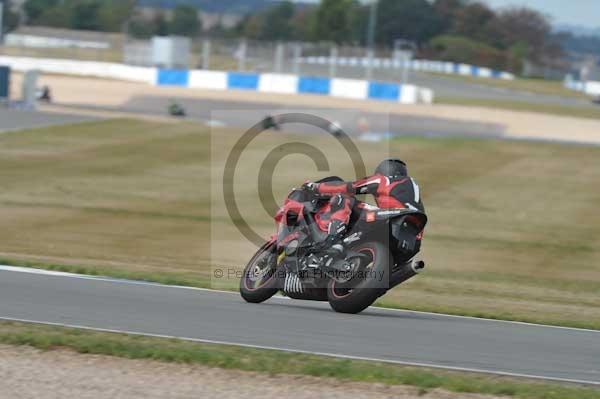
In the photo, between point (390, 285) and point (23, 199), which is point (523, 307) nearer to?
point (390, 285)

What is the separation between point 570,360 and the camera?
8234 millimetres

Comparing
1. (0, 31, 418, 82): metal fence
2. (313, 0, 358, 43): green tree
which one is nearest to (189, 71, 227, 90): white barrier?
(0, 31, 418, 82): metal fence

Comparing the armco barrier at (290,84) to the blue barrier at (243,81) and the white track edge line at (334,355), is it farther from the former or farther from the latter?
the white track edge line at (334,355)

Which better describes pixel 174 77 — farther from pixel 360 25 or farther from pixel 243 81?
pixel 360 25

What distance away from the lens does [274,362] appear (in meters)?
7.44

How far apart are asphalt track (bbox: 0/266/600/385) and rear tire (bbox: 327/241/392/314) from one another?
5.6 inches

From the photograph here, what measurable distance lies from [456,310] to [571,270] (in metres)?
6.25

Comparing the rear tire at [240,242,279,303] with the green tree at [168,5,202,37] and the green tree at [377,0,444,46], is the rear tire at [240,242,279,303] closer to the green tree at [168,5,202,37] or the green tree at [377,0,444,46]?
the green tree at [377,0,444,46]

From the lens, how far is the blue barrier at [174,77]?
5384 centimetres

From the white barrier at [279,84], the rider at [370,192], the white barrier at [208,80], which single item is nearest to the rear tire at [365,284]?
the rider at [370,192]

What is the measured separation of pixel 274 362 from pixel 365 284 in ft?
6.24

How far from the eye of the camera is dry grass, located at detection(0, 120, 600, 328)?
14.2 m

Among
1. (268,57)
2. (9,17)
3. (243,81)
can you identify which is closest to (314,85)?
→ (243,81)

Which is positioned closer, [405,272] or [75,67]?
[405,272]
